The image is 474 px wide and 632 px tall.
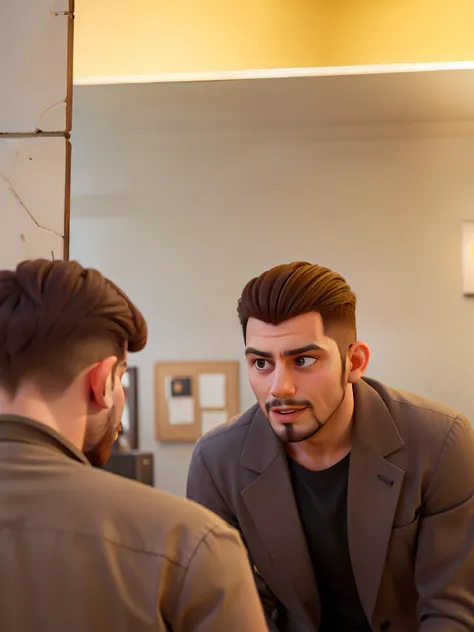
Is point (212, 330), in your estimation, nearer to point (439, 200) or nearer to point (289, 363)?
point (439, 200)

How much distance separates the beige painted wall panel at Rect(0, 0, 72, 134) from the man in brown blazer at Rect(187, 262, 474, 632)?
631mm

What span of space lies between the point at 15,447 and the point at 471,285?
5.27 ft

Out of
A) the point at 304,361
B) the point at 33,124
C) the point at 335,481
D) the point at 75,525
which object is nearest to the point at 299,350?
the point at 304,361

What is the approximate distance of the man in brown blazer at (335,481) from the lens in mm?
1279

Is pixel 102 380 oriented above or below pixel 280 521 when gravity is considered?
above

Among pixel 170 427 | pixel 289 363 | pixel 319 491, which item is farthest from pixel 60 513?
pixel 170 427

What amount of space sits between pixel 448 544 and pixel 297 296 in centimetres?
52

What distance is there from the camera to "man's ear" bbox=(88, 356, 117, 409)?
0.78m

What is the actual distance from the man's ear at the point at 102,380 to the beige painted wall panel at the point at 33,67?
3.07 ft

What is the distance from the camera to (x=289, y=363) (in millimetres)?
1271

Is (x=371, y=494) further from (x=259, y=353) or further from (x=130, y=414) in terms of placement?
(x=130, y=414)

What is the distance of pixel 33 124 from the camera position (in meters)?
1.58

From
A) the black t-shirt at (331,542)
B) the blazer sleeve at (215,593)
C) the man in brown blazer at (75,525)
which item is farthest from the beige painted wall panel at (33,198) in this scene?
the blazer sleeve at (215,593)

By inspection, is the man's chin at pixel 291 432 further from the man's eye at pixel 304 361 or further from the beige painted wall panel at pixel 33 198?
the beige painted wall panel at pixel 33 198
